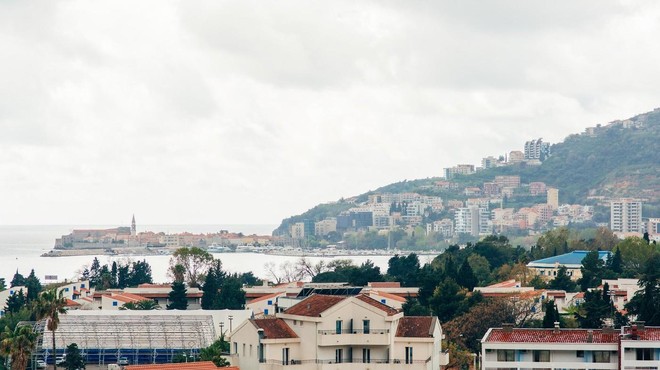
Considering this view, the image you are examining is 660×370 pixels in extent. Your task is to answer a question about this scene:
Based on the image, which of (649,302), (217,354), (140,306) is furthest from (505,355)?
(140,306)

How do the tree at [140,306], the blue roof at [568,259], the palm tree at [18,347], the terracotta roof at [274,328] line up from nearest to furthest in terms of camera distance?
1. the terracotta roof at [274,328]
2. the palm tree at [18,347]
3. the tree at [140,306]
4. the blue roof at [568,259]

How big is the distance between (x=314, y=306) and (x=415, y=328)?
323cm

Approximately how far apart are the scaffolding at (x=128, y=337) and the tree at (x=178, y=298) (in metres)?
11.2

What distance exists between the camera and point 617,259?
8762 centimetres

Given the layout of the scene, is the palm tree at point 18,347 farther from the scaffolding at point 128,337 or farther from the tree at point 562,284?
the tree at point 562,284

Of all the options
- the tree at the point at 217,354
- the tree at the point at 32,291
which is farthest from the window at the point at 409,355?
the tree at the point at 32,291

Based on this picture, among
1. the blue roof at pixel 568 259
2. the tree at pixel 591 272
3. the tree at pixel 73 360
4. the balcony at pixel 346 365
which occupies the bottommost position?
the tree at pixel 73 360

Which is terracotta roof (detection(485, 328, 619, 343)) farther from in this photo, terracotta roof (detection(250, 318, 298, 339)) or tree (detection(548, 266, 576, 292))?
tree (detection(548, 266, 576, 292))

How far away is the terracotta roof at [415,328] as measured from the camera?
1767 inches

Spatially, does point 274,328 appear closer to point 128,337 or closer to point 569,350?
point 569,350

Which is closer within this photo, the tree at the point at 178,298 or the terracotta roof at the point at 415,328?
the terracotta roof at the point at 415,328

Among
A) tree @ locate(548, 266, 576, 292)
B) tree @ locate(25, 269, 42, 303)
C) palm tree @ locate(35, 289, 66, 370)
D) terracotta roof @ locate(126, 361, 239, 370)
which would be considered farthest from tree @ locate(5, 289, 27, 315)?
terracotta roof @ locate(126, 361, 239, 370)

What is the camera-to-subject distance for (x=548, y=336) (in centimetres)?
4362

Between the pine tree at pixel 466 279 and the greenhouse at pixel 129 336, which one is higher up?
the pine tree at pixel 466 279
